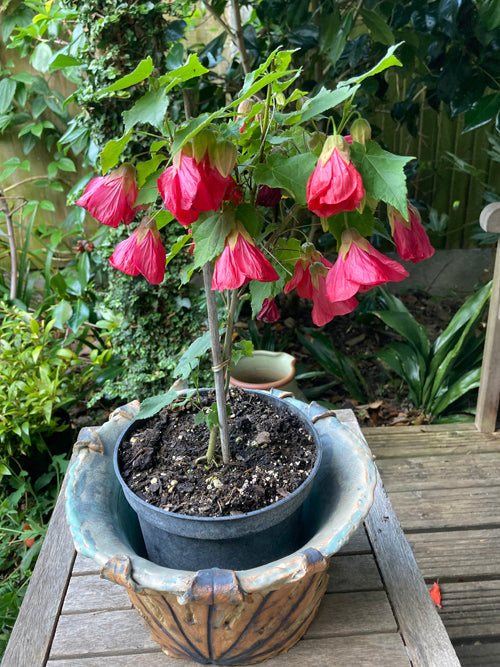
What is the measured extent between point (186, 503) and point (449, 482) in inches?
44.0

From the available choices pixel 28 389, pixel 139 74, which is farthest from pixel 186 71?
pixel 28 389

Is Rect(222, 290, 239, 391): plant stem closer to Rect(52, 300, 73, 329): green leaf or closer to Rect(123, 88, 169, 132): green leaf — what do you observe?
Rect(123, 88, 169, 132): green leaf

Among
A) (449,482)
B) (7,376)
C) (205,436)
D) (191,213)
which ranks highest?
(191,213)

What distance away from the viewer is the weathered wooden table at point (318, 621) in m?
0.76

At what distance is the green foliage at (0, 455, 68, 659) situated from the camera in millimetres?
1412

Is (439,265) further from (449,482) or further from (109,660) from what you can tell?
(109,660)

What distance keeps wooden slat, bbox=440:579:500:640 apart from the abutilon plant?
96cm

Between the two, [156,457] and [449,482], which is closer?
[156,457]

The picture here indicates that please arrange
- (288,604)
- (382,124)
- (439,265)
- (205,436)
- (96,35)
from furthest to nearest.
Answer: (439,265), (382,124), (96,35), (205,436), (288,604)

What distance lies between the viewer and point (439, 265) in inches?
115

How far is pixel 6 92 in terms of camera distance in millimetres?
2303

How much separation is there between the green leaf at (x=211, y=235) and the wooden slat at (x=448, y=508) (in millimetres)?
1171

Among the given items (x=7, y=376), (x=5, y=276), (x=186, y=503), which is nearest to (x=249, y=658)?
(x=186, y=503)

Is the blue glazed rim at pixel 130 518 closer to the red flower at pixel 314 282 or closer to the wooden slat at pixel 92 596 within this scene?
the wooden slat at pixel 92 596
